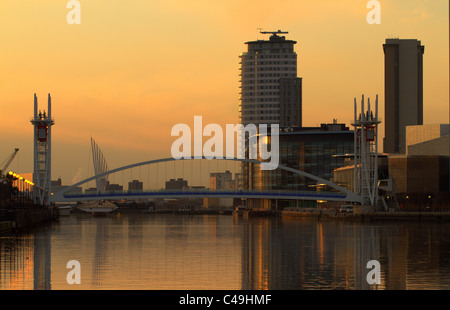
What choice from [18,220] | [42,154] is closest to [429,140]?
[42,154]

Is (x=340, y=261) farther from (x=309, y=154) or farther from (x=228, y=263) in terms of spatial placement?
(x=309, y=154)

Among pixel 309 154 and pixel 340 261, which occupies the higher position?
pixel 309 154

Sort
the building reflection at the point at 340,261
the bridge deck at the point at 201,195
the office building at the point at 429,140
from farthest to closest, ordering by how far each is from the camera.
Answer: the office building at the point at 429,140, the bridge deck at the point at 201,195, the building reflection at the point at 340,261

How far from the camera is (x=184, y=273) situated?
4197 centimetres

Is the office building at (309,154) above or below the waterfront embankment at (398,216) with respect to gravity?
above

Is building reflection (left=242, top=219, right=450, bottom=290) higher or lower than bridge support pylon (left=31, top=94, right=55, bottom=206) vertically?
lower

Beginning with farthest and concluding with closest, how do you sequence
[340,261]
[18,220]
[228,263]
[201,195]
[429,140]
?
[429,140] < [201,195] < [18,220] < [340,261] < [228,263]

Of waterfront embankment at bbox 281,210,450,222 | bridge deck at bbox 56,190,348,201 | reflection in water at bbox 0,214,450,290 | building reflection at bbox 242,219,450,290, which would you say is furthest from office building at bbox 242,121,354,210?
reflection in water at bbox 0,214,450,290

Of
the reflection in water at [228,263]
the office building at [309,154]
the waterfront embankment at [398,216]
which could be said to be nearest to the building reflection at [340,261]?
the reflection in water at [228,263]

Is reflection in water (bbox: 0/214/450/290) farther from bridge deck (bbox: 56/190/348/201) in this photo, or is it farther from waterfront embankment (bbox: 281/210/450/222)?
bridge deck (bbox: 56/190/348/201)

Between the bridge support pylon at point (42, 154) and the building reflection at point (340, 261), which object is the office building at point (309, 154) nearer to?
the bridge support pylon at point (42, 154)
